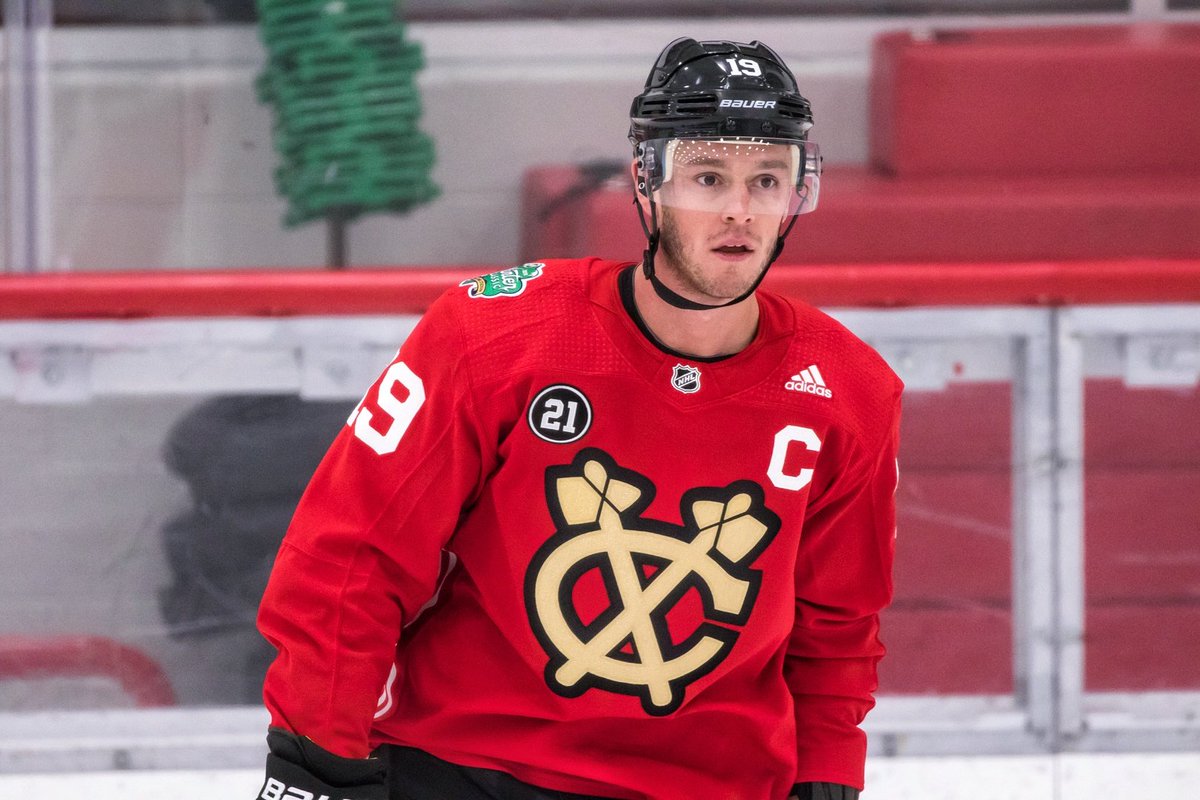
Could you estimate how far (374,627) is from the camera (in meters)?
1.23

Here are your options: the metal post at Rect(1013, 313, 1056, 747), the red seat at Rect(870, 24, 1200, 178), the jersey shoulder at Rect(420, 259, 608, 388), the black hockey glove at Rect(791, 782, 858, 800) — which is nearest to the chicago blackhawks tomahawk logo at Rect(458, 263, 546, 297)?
the jersey shoulder at Rect(420, 259, 608, 388)

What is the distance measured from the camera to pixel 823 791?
141cm

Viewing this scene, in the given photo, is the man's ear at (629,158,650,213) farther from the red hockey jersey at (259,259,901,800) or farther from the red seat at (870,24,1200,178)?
the red seat at (870,24,1200,178)

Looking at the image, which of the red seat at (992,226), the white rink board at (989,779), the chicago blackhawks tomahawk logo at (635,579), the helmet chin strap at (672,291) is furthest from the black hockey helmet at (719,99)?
the red seat at (992,226)

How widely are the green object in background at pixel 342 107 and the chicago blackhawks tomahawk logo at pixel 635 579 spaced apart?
1.90 m

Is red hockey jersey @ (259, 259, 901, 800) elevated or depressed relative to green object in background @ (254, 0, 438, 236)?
depressed

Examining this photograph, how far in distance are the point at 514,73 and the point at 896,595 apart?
5.80 feet

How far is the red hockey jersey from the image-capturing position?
4.02ft

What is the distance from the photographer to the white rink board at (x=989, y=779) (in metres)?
2.00

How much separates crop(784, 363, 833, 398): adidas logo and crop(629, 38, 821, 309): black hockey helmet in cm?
11

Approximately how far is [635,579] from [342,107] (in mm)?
1959

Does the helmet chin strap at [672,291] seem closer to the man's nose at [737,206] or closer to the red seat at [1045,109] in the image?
the man's nose at [737,206]

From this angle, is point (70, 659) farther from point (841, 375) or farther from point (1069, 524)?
point (1069, 524)

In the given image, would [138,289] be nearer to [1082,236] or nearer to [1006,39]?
[1082,236]
